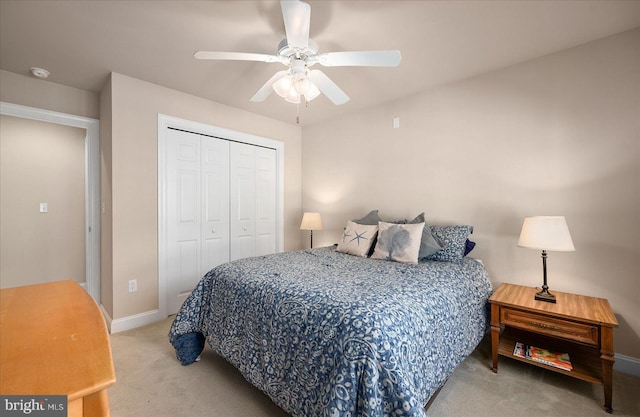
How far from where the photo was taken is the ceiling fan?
155 cm

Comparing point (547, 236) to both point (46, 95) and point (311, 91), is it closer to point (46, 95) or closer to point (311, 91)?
point (311, 91)

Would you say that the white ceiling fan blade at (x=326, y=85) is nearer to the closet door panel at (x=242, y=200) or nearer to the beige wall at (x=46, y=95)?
the closet door panel at (x=242, y=200)

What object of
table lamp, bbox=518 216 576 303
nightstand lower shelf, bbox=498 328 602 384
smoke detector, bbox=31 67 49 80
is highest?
smoke detector, bbox=31 67 49 80

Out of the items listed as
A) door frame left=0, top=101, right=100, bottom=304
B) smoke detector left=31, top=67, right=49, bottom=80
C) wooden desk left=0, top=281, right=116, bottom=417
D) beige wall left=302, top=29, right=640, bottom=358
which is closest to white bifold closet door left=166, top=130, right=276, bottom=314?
door frame left=0, top=101, right=100, bottom=304

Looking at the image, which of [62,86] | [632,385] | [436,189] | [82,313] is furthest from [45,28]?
[632,385]

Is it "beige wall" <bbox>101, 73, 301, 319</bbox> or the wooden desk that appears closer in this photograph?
the wooden desk

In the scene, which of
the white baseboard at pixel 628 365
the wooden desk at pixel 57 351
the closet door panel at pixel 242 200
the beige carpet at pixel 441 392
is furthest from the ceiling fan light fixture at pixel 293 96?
the white baseboard at pixel 628 365

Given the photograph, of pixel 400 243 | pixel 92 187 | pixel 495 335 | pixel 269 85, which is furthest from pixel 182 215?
pixel 495 335

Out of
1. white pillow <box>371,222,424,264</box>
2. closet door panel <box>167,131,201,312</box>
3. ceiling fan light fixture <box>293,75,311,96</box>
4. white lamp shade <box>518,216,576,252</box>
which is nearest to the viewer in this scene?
white lamp shade <box>518,216,576,252</box>

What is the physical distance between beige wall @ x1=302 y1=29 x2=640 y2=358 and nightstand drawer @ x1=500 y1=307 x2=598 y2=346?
607mm

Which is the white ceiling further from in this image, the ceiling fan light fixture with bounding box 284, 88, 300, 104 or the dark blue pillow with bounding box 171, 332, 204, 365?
the dark blue pillow with bounding box 171, 332, 204, 365

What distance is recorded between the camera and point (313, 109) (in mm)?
3674

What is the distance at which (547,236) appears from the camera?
1953 mm

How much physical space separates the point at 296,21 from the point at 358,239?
1894mm
